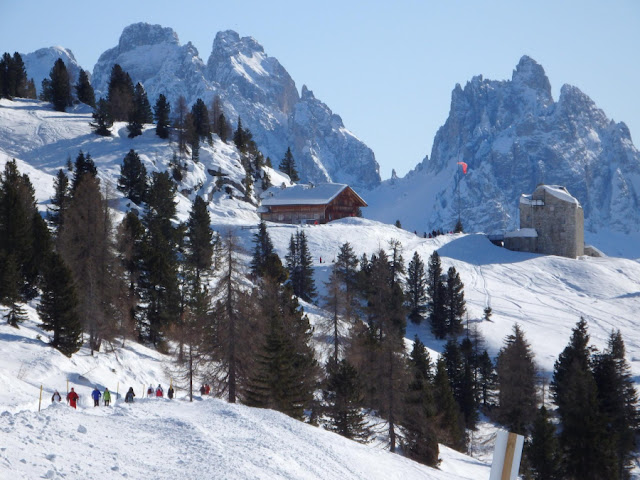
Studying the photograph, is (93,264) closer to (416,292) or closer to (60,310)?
(60,310)

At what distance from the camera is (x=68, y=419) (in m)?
17.4

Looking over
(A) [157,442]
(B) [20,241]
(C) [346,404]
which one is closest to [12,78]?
(B) [20,241]

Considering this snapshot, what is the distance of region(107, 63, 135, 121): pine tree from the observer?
4021 inches

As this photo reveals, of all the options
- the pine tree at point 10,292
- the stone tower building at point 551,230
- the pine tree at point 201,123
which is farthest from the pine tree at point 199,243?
the stone tower building at point 551,230

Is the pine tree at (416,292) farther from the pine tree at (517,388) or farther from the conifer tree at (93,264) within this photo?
the conifer tree at (93,264)

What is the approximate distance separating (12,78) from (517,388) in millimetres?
88164

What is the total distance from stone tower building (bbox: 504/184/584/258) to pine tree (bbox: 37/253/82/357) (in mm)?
67583

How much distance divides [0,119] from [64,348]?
6777 cm

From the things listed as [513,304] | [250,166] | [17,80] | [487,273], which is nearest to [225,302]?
[513,304]

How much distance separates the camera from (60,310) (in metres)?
34.8

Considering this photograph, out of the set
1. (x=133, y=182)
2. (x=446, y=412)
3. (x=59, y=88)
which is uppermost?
(x=59, y=88)

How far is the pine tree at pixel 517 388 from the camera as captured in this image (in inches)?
1935

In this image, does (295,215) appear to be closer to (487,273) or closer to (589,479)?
(487,273)

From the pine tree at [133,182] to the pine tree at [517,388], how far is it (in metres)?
41.7
